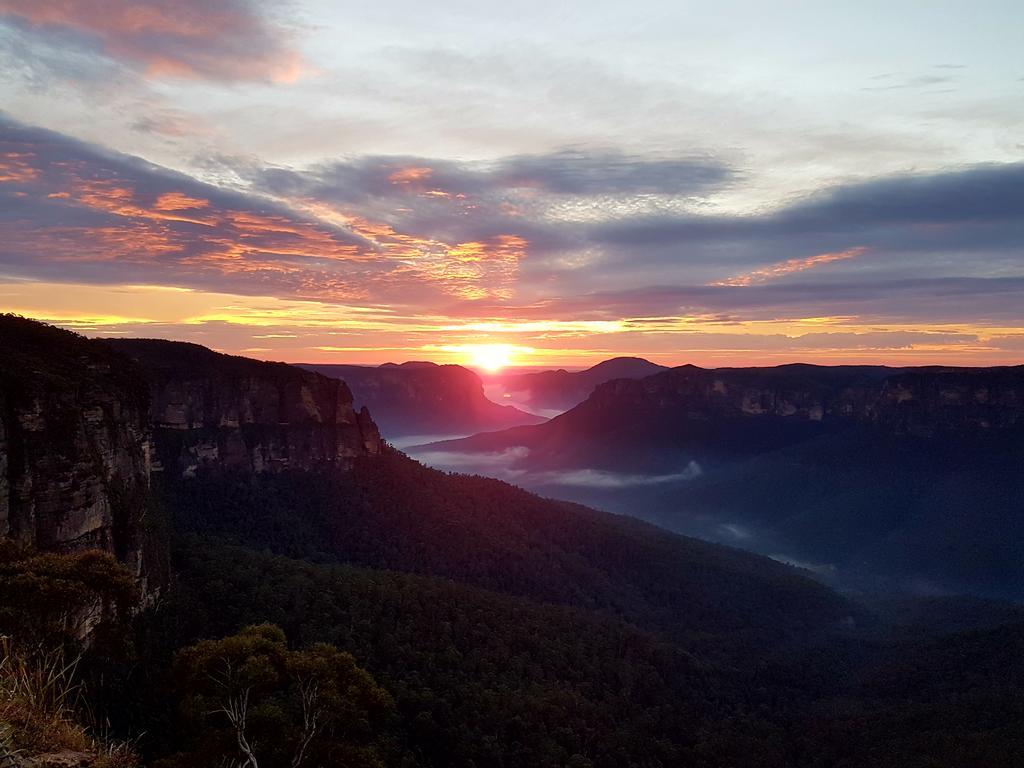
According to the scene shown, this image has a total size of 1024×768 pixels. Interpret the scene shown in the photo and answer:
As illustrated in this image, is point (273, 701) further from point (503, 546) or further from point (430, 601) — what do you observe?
point (503, 546)

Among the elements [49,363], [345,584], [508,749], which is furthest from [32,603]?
[345,584]

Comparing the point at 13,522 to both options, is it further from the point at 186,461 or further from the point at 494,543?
the point at 494,543

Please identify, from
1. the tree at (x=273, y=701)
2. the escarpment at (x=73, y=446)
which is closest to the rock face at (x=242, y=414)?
the escarpment at (x=73, y=446)

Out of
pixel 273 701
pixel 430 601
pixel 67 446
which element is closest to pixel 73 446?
pixel 67 446

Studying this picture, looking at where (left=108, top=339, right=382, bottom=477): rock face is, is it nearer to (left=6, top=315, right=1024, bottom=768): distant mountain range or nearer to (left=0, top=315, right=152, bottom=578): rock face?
(left=6, top=315, right=1024, bottom=768): distant mountain range

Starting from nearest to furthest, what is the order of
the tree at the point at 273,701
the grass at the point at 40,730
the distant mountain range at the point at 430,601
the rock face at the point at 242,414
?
the grass at the point at 40,730 < the tree at the point at 273,701 < the distant mountain range at the point at 430,601 < the rock face at the point at 242,414

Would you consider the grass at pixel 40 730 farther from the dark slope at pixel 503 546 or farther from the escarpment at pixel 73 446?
the dark slope at pixel 503 546

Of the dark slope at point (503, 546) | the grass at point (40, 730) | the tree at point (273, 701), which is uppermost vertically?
the grass at point (40, 730)

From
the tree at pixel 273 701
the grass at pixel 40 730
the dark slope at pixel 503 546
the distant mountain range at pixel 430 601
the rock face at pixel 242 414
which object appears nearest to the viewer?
the grass at pixel 40 730
